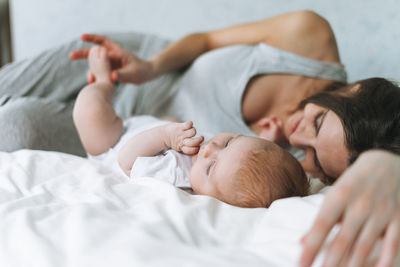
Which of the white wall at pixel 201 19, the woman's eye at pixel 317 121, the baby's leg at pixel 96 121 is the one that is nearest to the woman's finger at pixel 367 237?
the woman's eye at pixel 317 121

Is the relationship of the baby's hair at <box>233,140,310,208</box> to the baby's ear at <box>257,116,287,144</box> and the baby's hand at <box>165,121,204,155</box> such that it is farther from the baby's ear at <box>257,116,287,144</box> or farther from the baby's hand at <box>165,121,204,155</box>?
the baby's ear at <box>257,116,287,144</box>

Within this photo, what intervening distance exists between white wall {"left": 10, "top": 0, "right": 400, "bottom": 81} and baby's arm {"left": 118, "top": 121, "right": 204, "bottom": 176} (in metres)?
0.78

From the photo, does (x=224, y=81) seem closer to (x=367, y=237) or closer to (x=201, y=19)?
(x=201, y=19)

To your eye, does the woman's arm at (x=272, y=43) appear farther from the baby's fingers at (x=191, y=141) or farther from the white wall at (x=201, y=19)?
the baby's fingers at (x=191, y=141)

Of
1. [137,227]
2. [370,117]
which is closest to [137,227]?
[137,227]

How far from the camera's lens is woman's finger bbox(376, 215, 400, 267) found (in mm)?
384

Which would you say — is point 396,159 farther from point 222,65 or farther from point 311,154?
point 222,65

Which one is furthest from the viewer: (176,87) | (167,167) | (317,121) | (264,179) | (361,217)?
(176,87)

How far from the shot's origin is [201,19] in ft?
5.52

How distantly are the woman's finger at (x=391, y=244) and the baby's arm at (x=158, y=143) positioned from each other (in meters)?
0.42

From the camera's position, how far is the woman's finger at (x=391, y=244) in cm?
38

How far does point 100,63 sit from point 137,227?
2.33 feet

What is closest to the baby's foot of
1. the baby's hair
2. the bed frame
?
the baby's hair

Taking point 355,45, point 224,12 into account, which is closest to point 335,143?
point 355,45
